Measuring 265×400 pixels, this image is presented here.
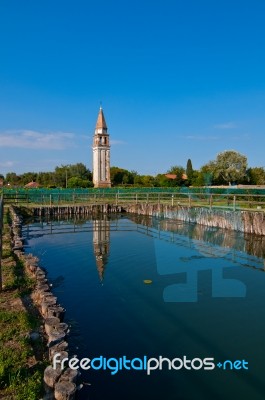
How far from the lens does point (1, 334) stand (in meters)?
4.29

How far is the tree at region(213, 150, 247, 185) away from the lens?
186 ft

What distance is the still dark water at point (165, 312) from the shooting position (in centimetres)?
367

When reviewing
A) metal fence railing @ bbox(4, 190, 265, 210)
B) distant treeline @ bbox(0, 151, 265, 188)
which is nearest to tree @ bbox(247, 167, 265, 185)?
distant treeline @ bbox(0, 151, 265, 188)

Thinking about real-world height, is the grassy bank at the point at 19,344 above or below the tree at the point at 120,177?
below

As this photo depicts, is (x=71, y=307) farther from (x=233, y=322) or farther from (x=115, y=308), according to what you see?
(x=233, y=322)

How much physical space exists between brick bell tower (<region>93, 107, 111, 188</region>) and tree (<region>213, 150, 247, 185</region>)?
20.7 metres

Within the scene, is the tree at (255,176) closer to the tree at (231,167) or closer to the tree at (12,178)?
the tree at (231,167)

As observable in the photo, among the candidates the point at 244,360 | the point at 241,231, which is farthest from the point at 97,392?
the point at 241,231

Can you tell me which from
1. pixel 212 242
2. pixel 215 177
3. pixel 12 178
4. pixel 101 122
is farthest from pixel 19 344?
pixel 12 178

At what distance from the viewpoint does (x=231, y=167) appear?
56.9 meters

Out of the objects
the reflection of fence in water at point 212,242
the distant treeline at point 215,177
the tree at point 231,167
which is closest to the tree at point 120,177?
the distant treeline at point 215,177

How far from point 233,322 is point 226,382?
1.49 meters

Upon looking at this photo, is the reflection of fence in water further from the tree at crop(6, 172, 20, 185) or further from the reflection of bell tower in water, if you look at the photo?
the tree at crop(6, 172, 20, 185)

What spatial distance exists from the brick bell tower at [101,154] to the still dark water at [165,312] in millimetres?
54866
